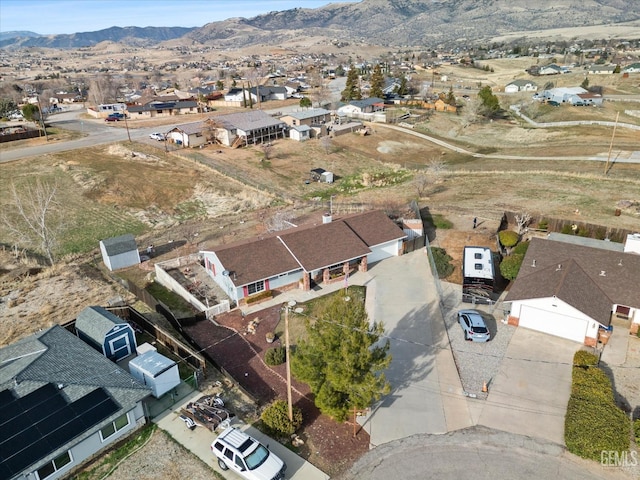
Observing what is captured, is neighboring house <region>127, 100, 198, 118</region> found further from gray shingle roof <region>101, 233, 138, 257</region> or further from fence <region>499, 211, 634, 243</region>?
fence <region>499, 211, 634, 243</region>

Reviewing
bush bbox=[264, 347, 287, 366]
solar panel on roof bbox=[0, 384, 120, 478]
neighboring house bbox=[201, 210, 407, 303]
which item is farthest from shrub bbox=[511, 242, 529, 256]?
solar panel on roof bbox=[0, 384, 120, 478]

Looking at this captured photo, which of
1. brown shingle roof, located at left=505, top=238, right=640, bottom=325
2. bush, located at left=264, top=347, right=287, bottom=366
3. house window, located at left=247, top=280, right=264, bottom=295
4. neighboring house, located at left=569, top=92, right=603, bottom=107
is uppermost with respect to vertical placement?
neighboring house, located at left=569, top=92, right=603, bottom=107

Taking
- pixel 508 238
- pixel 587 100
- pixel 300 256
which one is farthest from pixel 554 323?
pixel 587 100

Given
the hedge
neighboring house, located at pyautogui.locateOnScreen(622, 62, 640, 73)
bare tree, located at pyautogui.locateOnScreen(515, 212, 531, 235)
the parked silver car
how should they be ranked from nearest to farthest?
the hedge < the parked silver car < bare tree, located at pyautogui.locateOnScreen(515, 212, 531, 235) < neighboring house, located at pyautogui.locateOnScreen(622, 62, 640, 73)

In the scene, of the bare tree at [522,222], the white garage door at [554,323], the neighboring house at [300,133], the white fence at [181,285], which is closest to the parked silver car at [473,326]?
the white garage door at [554,323]

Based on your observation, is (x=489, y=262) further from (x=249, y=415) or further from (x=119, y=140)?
(x=119, y=140)

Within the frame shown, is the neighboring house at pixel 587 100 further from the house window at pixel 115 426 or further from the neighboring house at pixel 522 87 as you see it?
the house window at pixel 115 426
